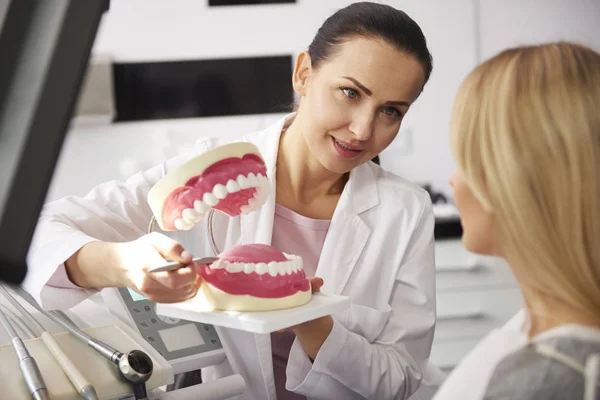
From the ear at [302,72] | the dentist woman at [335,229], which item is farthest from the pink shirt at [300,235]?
the ear at [302,72]

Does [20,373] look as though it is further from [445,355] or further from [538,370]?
[445,355]

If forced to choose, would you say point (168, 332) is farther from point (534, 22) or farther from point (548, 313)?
point (534, 22)

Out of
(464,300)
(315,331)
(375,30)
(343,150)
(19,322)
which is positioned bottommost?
(464,300)

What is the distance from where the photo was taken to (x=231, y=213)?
1.04m

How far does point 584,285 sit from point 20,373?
2.36 ft

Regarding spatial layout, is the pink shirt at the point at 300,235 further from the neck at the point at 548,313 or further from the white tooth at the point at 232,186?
the neck at the point at 548,313

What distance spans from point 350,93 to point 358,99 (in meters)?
0.02

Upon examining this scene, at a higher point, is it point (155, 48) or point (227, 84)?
point (155, 48)

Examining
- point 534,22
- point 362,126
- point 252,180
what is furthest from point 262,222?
point 534,22

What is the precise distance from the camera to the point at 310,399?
49.6 inches

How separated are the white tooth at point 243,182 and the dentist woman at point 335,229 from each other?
0.24 m

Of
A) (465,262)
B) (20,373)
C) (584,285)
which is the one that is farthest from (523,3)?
(20,373)

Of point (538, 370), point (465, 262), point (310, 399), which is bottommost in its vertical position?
point (465, 262)

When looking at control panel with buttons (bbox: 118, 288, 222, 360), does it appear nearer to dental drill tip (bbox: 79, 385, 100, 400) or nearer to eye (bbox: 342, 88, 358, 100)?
dental drill tip (bbox: 79, 385, 100, 400)
